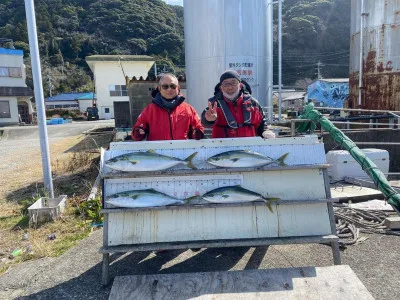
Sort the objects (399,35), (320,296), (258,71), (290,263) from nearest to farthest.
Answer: (320,296) < (290,263) < (258,71) < (399,35)

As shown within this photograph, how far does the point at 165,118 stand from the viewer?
3.96 m

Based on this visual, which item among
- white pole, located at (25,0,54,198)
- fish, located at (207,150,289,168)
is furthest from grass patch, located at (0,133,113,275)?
fish, located at (207,150,289,168)

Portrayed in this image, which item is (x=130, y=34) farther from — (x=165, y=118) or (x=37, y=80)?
(x=165, y=118)

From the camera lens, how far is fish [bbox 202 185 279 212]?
3179mm

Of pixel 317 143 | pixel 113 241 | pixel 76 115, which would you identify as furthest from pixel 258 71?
pixel 76 115

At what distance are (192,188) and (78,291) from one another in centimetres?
166

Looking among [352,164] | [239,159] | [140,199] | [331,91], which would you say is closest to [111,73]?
[331,91]

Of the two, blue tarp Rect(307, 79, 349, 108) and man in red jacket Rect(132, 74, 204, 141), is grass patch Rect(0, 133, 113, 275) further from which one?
blue tarp Rect(307, 79, 349, 108)

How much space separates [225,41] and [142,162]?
4974 mm

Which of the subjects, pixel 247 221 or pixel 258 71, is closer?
pixel 247 221

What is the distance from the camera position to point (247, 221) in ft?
10.9

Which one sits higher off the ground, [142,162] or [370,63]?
[370,63]

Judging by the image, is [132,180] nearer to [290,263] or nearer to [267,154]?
[267,154]

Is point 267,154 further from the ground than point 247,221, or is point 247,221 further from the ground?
point 267,154
